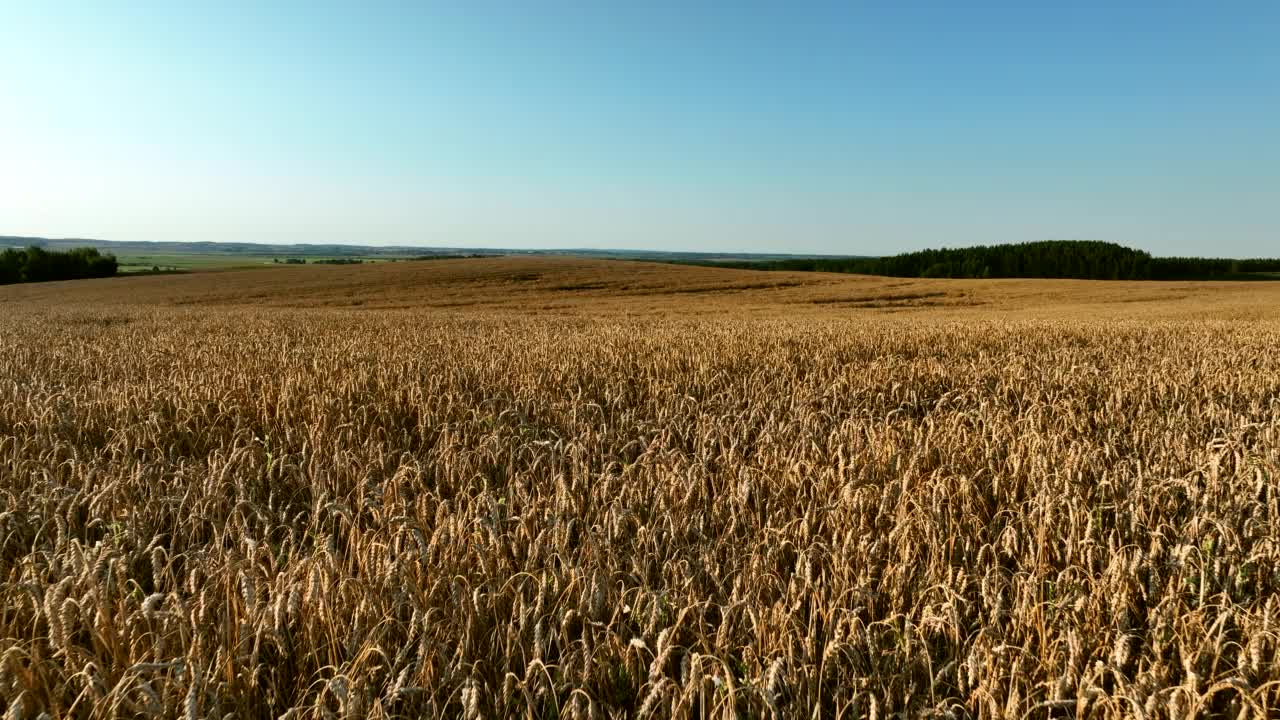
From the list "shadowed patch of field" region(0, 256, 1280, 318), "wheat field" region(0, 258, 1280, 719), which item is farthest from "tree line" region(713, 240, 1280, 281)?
"wheat field" region(0, 258, 1280, 719)

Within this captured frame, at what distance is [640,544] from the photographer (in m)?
2.66

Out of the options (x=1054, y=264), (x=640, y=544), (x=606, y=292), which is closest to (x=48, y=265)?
(x=606, y=292)

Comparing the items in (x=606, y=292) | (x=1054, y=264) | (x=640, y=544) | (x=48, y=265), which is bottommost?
(x=640, y=544)

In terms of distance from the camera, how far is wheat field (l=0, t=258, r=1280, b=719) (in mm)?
1824

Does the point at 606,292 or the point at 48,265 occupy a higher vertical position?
the point at 48,265

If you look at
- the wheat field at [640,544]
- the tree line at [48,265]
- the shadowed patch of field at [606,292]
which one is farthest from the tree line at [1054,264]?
the wheat field at [640,544]

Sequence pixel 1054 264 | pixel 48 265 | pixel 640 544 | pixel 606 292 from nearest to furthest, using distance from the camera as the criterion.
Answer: pixel 640 544
pixel 606 292
pixel 48 265
pixel 1054 264

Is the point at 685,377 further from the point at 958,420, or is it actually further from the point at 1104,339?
the point at 1104,339

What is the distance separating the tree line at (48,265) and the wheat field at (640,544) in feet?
268

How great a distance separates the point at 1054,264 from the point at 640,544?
115 metres

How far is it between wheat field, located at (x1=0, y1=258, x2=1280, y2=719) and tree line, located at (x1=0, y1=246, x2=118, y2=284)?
81.6 meters

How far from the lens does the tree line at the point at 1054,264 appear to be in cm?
9306

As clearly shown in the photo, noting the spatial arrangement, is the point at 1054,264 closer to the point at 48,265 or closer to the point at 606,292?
the point at 606,292

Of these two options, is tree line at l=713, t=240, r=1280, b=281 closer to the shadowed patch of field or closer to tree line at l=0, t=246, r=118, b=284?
the shadowed patch of field
